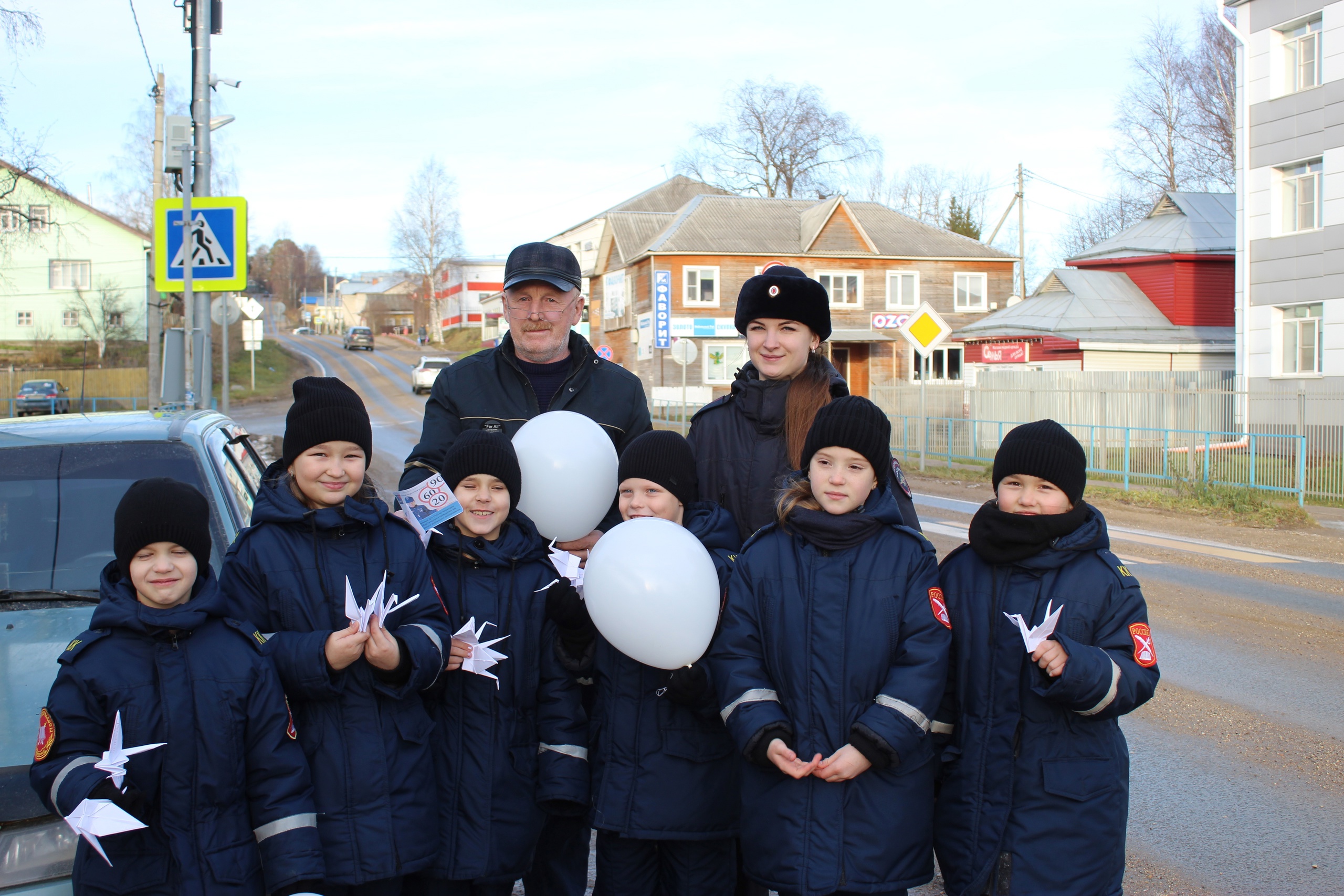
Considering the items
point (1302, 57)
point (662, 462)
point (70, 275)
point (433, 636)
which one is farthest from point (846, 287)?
point (433, 636)

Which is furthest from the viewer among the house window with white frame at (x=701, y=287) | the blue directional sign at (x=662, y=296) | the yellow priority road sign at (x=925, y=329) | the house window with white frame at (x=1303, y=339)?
the house window with white frame at (x=701, y=287)

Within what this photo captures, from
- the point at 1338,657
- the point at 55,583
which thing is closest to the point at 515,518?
the point at 55,583

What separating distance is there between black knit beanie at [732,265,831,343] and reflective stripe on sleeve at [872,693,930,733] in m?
1.35

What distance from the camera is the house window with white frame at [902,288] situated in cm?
4306

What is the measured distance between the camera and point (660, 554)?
9.25 feet

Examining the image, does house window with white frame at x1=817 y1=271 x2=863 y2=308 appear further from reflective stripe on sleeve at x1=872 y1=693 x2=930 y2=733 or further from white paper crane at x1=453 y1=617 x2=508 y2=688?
reflective stripe on sleeve at x1=872 y1=693 x2=930 y2=733

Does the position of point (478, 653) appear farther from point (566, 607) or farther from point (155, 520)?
point (155, 520)

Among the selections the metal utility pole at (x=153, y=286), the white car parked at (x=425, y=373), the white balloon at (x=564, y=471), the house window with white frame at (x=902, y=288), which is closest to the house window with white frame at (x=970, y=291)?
the house window with white frame at (x=902, y=288)

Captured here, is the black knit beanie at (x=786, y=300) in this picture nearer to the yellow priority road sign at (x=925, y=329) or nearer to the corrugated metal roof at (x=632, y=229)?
the yellow priority road sign at (x=925, y=329)

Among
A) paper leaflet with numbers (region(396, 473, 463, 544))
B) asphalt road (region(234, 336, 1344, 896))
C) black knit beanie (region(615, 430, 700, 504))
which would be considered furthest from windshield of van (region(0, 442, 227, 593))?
asphalt road (region(234, 336, 1344, 896))

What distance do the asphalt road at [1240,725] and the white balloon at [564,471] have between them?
2.01 m

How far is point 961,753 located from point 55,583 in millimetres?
3153

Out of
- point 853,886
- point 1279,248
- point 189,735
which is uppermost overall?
point 1279,248

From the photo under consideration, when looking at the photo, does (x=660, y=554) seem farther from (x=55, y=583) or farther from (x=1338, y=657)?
(x=1338, y=657)
